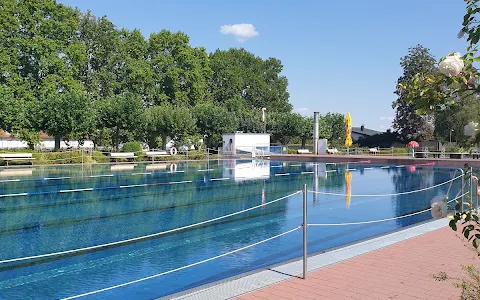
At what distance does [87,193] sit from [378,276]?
13.0 metres

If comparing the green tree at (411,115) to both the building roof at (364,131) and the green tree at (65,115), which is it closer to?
the building roof at (364,131)

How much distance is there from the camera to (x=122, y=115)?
130 ft

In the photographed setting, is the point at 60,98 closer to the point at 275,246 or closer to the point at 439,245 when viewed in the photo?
the point at 275,246

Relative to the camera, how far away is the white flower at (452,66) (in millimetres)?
2277

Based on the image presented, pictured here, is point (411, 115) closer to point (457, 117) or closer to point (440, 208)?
point (457, 117)

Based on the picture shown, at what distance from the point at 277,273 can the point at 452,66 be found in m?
4.18

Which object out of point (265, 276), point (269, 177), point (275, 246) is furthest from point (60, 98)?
point (265, 276)

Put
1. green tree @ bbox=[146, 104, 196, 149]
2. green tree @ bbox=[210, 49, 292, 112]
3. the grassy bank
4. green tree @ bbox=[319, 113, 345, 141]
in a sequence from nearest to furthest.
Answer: the grassy bank
green tree @ bbox=[146, 104, 196, 149]
green tree @ bbox=[319, 113, 345, 141]
green tree @ bbox=[210, 49, 292, 112]

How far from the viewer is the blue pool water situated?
279 inches

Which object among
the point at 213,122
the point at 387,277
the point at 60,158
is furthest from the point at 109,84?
the point at 387,277

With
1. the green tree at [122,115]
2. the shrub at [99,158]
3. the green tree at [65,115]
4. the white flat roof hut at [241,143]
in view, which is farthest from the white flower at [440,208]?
the white flat roof hut at [241,143]

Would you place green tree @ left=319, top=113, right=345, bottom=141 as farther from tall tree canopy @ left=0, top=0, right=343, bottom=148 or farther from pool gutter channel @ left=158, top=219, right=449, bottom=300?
pool gutter channel @ left=158, top=219, right=449, bottom=300

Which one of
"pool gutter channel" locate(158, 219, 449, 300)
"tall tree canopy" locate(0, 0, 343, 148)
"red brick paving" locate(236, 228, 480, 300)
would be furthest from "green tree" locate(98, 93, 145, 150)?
"red brick paving" locate(236, 228, 480, 300)

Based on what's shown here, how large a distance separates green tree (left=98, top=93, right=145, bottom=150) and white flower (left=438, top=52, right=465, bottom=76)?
39.1 meters
